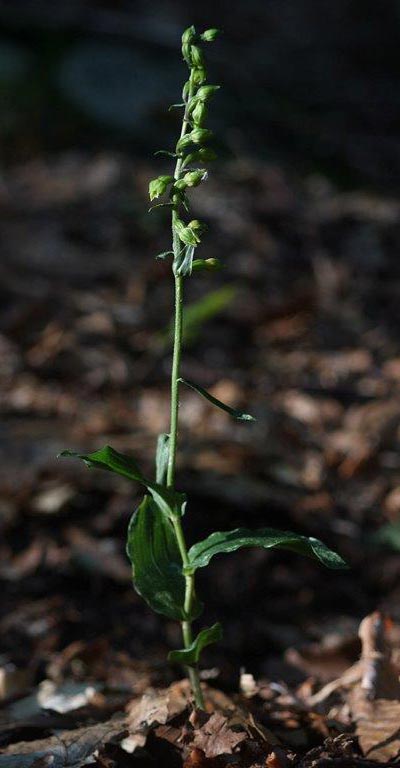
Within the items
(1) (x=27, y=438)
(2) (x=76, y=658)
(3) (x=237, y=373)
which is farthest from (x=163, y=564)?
(3) (x=237, y=373)

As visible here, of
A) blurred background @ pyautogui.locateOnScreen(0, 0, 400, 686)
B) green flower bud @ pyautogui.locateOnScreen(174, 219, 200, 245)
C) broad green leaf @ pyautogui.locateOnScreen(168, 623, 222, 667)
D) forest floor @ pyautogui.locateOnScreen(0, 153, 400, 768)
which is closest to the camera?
green flower bud @ pyautogui.locateOnScreen(174, 219, 200, 245)

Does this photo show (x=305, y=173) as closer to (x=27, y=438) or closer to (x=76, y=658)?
(x=27, y=438)

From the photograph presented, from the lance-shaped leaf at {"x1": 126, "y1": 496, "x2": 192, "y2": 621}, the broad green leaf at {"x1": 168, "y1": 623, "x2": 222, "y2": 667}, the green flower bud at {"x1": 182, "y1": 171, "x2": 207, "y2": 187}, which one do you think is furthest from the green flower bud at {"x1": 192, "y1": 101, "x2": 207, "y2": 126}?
the broad green leaf at {"x1": 168, "y1": 623, "x2": 222, "y2": 667}

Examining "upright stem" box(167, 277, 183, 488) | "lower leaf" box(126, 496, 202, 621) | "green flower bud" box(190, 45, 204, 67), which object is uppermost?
"green flower bud" box(190, 45, 204, 67)

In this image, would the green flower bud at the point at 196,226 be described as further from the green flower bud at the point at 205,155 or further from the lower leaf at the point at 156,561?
the lower leaf at the point at 156,561

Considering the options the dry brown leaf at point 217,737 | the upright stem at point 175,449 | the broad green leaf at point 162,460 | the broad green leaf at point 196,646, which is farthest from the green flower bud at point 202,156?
the dry brown leaf at point 217,737

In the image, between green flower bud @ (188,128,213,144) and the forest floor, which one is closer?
green flower bud @ (188,128,213,144)

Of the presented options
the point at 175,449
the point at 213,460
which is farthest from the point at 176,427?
the point at 213,460

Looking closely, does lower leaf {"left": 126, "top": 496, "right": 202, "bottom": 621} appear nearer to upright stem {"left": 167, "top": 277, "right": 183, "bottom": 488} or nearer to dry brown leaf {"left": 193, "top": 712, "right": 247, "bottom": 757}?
upright stem {"left": 167, "top": 277, "right": 183, "bottom": 488}
